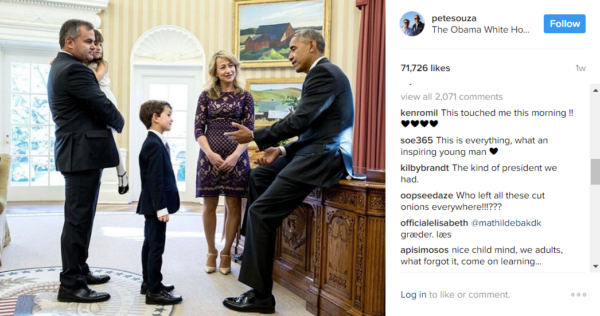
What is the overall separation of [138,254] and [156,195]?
1.50 metres

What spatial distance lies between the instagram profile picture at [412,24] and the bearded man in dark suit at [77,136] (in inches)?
68.8

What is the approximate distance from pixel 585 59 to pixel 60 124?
233 cm

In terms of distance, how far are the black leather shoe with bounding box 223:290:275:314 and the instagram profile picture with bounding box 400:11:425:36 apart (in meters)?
1.64

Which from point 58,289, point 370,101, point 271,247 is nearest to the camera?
point 271,247

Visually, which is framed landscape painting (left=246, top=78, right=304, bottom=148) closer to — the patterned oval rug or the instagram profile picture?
the patterned oval rug

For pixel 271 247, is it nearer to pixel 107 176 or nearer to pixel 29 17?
pixel 107 176

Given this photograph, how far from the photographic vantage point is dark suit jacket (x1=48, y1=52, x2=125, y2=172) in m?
2.33

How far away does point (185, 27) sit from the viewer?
688cm

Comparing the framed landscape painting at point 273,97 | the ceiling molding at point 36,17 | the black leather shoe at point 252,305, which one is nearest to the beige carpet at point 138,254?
the black leather shoe at point 252,305

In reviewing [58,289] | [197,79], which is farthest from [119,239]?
[197,79]

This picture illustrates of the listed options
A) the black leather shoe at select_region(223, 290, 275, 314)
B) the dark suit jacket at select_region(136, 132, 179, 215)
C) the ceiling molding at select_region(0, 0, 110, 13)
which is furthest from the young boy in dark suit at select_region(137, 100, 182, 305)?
the ceiling molding at select_region(0, 0, 110, 13)

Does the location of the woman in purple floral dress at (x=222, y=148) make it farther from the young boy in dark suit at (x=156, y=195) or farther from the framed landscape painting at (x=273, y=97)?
the framed landscape painting at (x=273, y=97)

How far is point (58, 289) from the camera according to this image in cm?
268

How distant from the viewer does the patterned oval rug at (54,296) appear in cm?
232
